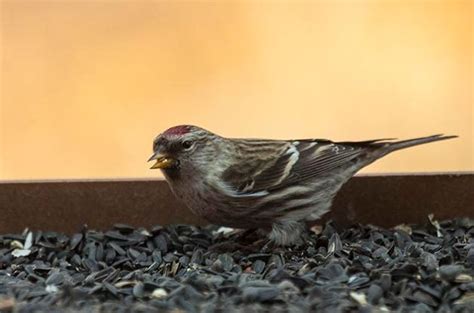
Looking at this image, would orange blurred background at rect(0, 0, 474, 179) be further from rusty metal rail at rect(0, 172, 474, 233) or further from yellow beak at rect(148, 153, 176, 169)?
yellow beak at rect(148, 153, 176, 169)

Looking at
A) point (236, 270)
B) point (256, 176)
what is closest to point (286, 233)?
point (256, 176)

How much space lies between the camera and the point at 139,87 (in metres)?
7.03

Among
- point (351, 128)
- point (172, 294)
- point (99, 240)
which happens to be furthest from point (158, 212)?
point (351, 128)

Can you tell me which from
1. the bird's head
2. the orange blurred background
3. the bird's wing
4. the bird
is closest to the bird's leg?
the bird

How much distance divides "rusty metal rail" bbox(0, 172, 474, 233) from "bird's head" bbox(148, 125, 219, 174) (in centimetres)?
24

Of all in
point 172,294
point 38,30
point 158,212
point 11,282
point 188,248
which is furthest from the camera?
point 38,30

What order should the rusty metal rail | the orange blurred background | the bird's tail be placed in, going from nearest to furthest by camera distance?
the rusty metal rail → the bird's tail → the orange blurred background

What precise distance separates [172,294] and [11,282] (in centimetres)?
71

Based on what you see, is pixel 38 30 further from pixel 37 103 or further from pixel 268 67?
pixel 268 67

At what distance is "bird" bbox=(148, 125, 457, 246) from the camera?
3838 millimetres

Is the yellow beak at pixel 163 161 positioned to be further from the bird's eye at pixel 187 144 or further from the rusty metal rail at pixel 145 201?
the rusty metal rail at pixel 145 201

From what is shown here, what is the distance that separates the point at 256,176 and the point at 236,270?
68cm

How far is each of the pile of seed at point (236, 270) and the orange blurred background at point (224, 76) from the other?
2.68m

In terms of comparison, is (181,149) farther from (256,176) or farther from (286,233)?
(286,233)
